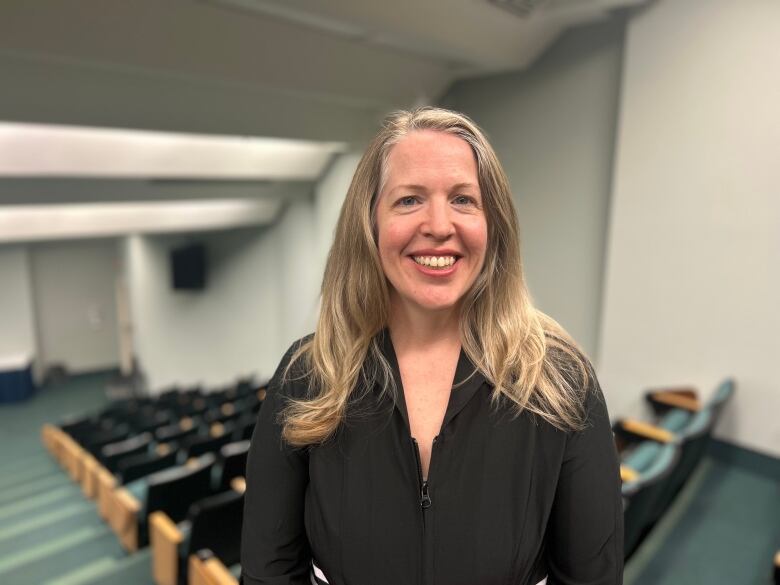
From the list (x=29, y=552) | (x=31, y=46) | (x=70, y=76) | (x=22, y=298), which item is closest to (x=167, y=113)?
(x=70, y=76)

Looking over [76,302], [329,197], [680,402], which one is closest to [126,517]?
[680,402]

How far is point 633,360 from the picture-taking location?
395 cm

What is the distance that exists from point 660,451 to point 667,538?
1.39 feet

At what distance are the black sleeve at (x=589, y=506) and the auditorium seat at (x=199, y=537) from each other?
197 centimetres

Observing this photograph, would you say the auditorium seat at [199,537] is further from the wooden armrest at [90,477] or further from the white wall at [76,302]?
the white wall at [76,302]

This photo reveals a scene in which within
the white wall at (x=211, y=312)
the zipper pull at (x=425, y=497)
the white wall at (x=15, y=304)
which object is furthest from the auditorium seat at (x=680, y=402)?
the white wall at (x=15, y=304)

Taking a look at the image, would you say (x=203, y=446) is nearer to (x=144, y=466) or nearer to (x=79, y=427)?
(x=144, y=466)

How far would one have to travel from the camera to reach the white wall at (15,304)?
10641 mm

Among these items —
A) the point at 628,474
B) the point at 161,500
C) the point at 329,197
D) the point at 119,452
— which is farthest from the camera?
the point at 329,197

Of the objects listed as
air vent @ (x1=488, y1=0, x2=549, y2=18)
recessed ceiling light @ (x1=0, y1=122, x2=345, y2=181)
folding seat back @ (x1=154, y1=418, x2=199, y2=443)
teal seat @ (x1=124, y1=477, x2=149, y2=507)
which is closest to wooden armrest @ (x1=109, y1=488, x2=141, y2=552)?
teal seat @ (x1=124, y1=477, x2=149, y2=507)

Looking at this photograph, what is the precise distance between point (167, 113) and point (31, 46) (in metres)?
Answer: 1.21

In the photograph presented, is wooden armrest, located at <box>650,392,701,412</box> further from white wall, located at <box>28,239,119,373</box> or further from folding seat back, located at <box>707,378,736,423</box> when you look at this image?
white wall, located at <box>28,239,119,373</box>

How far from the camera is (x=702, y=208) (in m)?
3.47

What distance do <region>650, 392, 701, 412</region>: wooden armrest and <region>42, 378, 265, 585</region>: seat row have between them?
2980 millimetres
